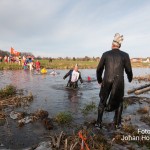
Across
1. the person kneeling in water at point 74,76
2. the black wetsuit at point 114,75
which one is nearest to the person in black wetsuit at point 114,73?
the black wetsuit at point 114,75

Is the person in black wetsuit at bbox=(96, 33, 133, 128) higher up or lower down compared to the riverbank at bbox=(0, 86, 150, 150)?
higher up

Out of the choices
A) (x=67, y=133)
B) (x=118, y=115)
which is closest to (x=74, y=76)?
(x=118, y=115)

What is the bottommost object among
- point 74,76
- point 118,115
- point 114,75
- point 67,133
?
point 67,133

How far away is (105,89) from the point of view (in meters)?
7.31

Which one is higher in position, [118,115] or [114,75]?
[114,75]

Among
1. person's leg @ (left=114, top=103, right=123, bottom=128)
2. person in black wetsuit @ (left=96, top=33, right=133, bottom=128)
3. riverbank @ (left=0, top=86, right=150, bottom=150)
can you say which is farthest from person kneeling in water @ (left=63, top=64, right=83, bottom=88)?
person in black wetsuit @ (left=96, top=33, right=133, bottom=128)

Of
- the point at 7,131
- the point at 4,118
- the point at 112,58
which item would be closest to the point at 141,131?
the point at 112,58

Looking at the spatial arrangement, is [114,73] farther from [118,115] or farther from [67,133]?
[67,133]

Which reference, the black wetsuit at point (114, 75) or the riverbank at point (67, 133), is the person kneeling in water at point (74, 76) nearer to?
the riverbank at point (67, 133)

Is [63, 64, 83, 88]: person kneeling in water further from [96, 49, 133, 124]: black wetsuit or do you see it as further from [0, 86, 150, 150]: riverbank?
[96, 49, 133, 124]: black wetsuit

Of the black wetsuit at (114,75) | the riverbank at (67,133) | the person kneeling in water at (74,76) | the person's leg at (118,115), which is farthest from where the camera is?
the person kneeling in water at (74,76)

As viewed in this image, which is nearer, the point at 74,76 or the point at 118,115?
the point at 118,115

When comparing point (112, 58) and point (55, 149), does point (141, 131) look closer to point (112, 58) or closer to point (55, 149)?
point (112, 58)

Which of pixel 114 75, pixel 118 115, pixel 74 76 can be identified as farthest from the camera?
pixel 74 76
